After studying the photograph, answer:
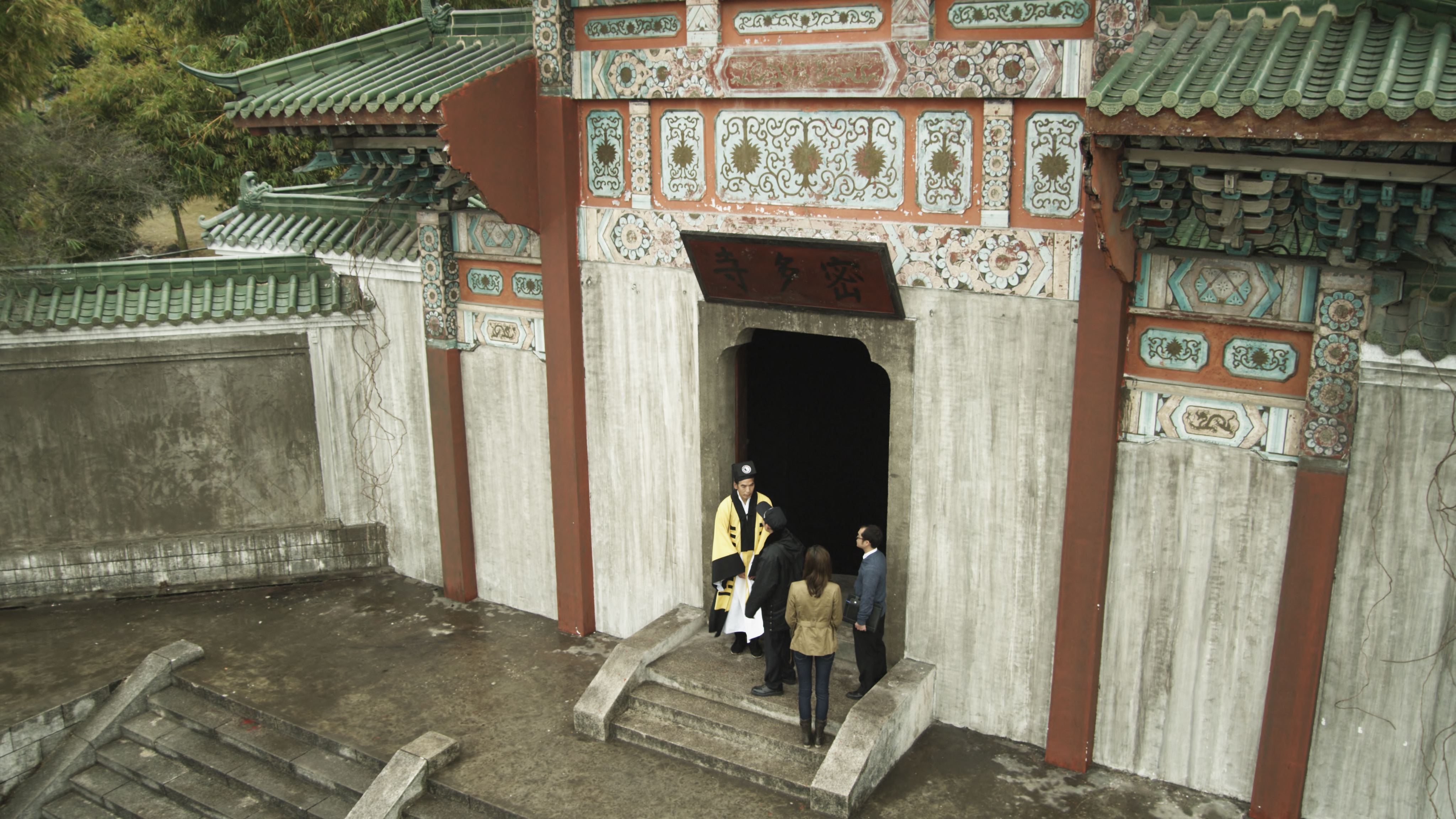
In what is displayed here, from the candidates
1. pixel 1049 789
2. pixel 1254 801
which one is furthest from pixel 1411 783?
pixel 1049 789

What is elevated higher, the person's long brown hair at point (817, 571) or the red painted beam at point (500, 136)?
the red painted beam at point (500, 136)

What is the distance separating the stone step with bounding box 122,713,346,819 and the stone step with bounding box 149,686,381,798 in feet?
0.07

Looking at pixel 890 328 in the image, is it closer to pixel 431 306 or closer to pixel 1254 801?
pixel 1254 801

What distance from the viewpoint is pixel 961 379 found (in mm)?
6805

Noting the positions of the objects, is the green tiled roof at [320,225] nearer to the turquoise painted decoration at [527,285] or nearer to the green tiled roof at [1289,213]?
the turquoise painted decoration at [527,285]

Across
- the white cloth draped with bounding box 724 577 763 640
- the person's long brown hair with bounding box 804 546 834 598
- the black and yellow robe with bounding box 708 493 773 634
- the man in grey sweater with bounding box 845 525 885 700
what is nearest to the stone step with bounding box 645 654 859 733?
the man in grey sweater with bounding box 845 525 885 700

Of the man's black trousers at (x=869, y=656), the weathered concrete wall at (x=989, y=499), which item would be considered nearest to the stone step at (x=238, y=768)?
the man's black trousers at (x=869, y=656)

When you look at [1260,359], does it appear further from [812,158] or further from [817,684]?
[817,684]

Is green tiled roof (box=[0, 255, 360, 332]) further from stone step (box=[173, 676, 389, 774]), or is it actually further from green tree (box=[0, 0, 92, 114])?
stone step (box=[173, 676, 389, 774])

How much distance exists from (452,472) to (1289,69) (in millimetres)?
6766

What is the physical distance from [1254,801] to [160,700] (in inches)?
294

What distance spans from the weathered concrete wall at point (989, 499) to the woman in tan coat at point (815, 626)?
79 centimetres

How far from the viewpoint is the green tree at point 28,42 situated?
9.23 m

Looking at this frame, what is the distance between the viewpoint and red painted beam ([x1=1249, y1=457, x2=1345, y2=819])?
5770mm
